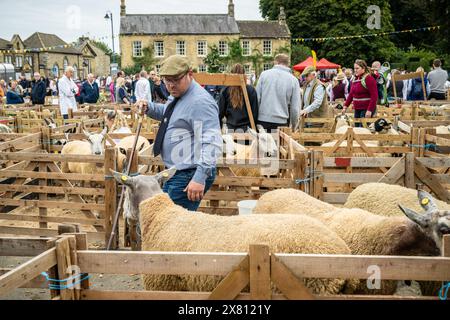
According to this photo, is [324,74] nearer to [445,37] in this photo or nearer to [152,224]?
[445,37]

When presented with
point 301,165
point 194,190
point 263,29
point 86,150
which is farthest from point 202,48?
point 194,190

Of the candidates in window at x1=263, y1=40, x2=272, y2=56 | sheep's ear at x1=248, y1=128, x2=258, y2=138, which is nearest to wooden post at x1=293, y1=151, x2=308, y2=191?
sheep's ear at x1=248, y1=128, x2=258, y2=138

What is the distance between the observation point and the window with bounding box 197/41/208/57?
2344 inches

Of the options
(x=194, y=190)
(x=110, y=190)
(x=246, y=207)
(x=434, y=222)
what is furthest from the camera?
(x=110, y=190)

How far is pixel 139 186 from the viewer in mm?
4223

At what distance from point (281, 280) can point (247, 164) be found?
3227 millimetres

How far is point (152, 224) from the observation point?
3.98 m

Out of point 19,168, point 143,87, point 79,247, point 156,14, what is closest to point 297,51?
point 156,14

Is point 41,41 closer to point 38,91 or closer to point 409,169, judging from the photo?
point 38,91

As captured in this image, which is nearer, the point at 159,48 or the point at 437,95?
the point at 437,95

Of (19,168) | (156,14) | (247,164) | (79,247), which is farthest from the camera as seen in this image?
(156,14)

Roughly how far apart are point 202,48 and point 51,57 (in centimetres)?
2078

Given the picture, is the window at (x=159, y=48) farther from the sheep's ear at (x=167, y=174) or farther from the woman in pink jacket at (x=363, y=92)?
the sheep's ear at (x=167, y=174)

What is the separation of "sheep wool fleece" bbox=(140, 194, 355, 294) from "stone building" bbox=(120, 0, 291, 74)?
54933 mm
